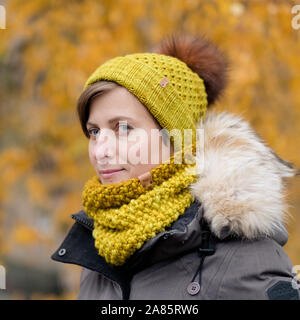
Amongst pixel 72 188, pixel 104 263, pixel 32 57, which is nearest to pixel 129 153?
pixel 104 263

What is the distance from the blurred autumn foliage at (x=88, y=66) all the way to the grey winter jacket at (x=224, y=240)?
1.02 metres

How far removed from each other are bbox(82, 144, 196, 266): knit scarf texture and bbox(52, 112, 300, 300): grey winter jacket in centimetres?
4

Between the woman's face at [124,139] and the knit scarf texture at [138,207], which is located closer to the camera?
the knit scarf texture at [138,207]

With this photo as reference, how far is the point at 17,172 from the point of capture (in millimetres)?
3912

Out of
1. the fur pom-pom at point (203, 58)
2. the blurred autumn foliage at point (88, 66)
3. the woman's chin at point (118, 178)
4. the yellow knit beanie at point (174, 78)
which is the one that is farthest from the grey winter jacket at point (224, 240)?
the blurred autumn foliage at point (88, 66)

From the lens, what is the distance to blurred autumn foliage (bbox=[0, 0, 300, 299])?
3.08m

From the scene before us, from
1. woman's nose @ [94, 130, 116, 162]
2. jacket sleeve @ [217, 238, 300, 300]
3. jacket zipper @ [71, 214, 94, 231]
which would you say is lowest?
jacket sleeve @ [217, 238, 300, 300]

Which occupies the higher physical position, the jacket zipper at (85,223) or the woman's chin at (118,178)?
the woman's chin at (118,178)

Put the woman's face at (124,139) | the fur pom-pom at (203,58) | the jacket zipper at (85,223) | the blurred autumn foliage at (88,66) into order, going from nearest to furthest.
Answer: the woman's face at (124,139)
the jacket zipper at (85,223)
the fur pom-pom at (203,58)
the blurred autumn foliage at (88,66)

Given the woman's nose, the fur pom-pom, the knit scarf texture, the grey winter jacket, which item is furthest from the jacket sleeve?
the fur pom-pom

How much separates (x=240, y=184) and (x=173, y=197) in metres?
0.27

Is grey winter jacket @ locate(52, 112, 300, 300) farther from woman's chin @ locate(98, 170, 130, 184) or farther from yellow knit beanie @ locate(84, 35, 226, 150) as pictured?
woman's chin @ locate(98, 170, 130, 184)

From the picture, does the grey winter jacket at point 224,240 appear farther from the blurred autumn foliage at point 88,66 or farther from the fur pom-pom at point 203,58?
the blurred autumn foliage at point 88,66

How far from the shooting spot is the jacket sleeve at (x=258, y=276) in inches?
56.9
